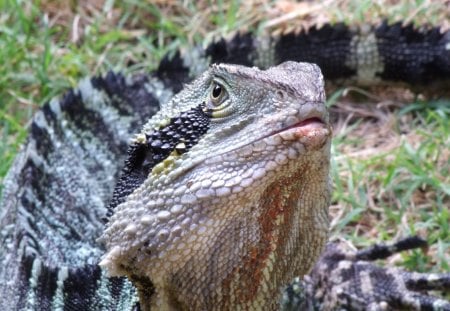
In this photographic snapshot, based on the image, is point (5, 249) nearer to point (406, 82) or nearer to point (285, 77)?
point (285, 77)


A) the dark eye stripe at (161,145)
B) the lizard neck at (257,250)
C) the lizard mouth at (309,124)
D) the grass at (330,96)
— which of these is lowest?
the lizard neck at (257,250)

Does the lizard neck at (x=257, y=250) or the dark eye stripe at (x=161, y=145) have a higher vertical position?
the dark eye stripe at (x=161, y=145)

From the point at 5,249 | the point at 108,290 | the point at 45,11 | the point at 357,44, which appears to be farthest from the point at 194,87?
the point at 45,11

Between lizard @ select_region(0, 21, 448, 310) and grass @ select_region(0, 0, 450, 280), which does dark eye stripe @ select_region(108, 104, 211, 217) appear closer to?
lizard @ select_region(0, 21, 448, 310)

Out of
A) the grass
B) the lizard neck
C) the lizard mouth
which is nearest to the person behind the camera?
the lizard mouth

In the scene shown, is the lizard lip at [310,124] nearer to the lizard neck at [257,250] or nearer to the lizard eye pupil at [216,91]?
the lizard neck at [257,250]

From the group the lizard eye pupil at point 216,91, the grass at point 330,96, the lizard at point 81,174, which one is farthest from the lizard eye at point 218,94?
the grass at point 330,96

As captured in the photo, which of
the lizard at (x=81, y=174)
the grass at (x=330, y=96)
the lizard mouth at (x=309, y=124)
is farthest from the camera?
the grass at (x=330, y=96)

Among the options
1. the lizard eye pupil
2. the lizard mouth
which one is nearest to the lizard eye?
the lizard eye pupil
